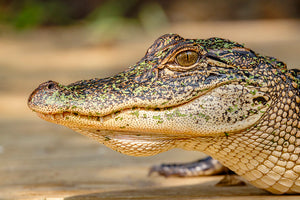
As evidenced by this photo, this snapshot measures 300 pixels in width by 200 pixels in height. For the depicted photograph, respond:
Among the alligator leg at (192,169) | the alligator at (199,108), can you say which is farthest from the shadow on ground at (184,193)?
the alligator leg at (192,169)

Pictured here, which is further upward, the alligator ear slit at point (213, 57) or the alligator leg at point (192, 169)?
the alligator ear slit at point (213, 57)

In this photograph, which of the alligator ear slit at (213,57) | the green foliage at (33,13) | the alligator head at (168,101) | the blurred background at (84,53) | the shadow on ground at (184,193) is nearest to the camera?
the alligator head at (168,101)

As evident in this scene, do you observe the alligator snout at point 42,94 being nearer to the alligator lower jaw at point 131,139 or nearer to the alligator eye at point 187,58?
the alligator lower jaw at point 131,139

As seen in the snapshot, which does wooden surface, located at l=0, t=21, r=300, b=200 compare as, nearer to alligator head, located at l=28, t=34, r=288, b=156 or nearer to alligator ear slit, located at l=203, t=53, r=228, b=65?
alligator head, located at l=28, t=34, r=288, b=156

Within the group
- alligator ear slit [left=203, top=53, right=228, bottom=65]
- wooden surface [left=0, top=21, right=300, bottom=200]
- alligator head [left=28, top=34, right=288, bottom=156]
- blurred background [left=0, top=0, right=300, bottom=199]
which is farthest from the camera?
blurred background [left=0, top=0, right=300, bottom=199]

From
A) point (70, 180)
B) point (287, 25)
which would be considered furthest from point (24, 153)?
point (287, 25)

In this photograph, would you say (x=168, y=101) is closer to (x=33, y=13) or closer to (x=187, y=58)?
(x=187, y=58)

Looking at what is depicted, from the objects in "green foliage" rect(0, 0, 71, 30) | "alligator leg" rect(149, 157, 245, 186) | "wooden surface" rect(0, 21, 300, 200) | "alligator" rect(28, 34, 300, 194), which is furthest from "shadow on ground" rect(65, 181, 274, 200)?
"green foliage" rect(0, 0, 71, 30)
